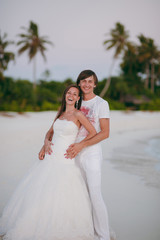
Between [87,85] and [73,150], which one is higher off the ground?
→ [87,85]

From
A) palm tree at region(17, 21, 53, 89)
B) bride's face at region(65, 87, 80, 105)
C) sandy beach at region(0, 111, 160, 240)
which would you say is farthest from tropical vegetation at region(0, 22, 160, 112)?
bride's face at region(65, 87, 80, 105)

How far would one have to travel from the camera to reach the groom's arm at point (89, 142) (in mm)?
2756

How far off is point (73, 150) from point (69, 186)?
1.44 ft

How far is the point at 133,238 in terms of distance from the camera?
125 inches

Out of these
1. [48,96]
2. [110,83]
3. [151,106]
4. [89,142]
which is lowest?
[89,142]

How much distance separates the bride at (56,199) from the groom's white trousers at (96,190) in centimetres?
10

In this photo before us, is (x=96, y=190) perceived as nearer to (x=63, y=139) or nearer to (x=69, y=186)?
(x=69, y=186)

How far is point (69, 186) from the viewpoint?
9.21 feet

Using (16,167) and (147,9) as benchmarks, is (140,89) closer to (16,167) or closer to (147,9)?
(147,9)

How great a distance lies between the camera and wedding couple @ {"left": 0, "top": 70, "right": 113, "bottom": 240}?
2641 millimetres

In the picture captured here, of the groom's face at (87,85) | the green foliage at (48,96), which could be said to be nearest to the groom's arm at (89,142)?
the groom's face at (87,85)

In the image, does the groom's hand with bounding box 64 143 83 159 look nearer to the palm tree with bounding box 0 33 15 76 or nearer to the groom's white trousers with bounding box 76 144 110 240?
the groom's white trousers with bounding box 76 144 110 240

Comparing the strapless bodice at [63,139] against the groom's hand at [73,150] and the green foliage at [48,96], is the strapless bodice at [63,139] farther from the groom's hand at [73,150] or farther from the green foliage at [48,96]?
the green foliage at [48,96]

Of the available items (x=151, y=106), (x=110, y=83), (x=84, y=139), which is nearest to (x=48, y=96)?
(x=110, y=83)
